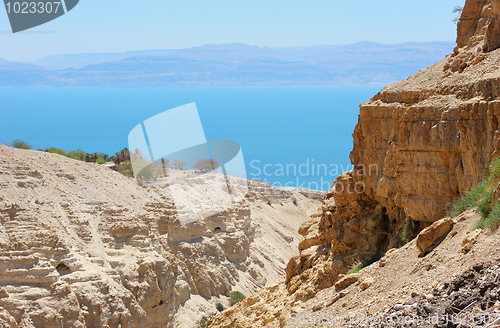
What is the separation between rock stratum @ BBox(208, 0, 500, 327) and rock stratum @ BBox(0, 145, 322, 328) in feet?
14.9

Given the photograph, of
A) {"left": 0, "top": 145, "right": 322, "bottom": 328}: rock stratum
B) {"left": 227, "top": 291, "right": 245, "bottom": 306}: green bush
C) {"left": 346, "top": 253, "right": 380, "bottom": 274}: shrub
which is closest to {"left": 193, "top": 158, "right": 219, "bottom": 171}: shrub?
{"left": 0, "top": 145, "right": 322, "bottom": 328}: rock stratum

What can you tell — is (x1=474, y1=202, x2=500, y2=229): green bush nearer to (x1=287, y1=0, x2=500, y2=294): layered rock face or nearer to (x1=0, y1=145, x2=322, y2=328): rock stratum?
(x1=287, y1=0, x2=500, y2=294): layered rock face

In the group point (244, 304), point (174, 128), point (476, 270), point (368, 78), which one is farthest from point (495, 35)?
point (368, 78)

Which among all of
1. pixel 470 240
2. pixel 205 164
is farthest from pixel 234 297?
pixel 205 164

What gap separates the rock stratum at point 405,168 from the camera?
13.3m

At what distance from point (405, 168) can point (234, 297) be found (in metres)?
19.4

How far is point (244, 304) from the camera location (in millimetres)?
20469

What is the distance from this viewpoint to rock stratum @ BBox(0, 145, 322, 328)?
795 inches

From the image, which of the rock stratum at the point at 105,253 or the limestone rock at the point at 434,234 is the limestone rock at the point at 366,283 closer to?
the limestone rock at the point at 434,234

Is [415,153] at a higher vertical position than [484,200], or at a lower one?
higher

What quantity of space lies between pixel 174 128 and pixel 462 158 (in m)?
13.5

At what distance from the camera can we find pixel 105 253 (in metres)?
25.4

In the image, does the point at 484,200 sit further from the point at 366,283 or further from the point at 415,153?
the point at 415,153

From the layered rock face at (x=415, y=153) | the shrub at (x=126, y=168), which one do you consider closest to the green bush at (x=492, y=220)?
the layered rock face at (x=415, y=153)
